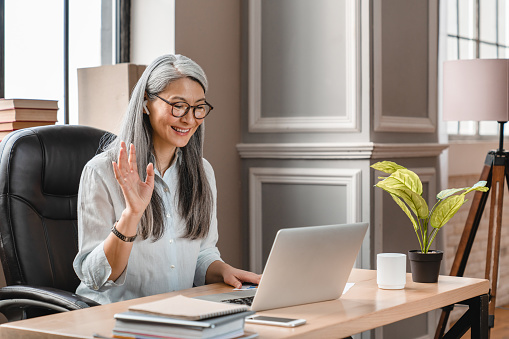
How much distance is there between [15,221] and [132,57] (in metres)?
1.48

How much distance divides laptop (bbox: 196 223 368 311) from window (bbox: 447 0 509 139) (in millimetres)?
3433

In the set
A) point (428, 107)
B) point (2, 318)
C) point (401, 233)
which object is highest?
point (428, 107)

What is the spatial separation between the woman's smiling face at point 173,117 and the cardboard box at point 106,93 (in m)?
0.94

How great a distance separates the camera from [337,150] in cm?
338

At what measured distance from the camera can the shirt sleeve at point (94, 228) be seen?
1.94 m

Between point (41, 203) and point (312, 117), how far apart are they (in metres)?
1.54

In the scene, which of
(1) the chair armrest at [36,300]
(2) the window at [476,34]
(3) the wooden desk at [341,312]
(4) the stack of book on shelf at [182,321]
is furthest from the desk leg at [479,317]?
(2) the window at [476,34]

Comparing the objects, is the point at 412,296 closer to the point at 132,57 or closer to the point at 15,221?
the point at 15,221

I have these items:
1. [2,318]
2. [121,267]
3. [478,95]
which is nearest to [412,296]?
[121,267]

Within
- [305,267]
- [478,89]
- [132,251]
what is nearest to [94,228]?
[132,251]

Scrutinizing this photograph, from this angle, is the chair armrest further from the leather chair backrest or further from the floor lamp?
the floor lamp

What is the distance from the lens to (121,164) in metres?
1.78

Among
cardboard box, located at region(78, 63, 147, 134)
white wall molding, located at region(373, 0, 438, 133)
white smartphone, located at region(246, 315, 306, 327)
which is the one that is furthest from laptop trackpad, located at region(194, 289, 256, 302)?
white wall molding, located at region(373, 0, 438, 133)

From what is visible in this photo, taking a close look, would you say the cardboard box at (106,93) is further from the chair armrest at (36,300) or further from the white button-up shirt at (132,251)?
the chair armrest at (36,300)
